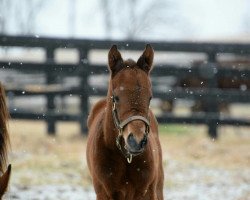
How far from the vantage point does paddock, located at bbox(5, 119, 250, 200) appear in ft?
20.5

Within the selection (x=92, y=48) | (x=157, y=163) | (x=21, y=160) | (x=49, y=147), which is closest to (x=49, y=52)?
(x=92, y=48)

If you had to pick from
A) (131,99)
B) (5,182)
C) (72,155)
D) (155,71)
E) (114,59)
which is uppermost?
(155,71)

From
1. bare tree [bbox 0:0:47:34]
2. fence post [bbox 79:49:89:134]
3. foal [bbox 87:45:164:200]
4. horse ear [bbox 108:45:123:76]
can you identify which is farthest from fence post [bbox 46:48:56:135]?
bare tree [bbox 0:0:47:34]

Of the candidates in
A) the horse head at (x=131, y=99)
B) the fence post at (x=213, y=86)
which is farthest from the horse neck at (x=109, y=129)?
the fence post at (x=213, y=86)

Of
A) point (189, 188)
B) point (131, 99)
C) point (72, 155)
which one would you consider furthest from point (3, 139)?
point (72, 155)

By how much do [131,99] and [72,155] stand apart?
4.77m

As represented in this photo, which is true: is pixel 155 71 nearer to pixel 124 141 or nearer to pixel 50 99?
pixel 50 99

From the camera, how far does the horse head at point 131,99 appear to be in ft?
11.0

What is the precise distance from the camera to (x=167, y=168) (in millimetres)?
7613

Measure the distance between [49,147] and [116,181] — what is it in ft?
16.5

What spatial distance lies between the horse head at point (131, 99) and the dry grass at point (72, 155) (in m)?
3.02

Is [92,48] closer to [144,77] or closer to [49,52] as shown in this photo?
[49,52]

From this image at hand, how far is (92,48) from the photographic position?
9.77 metres

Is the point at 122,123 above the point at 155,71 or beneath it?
beneath
